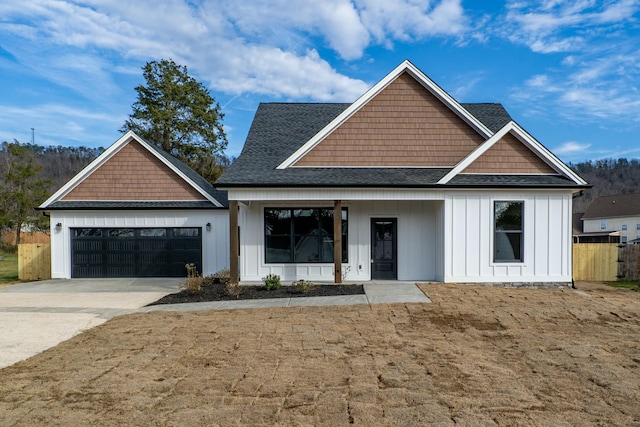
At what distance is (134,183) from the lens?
15500 millimetres

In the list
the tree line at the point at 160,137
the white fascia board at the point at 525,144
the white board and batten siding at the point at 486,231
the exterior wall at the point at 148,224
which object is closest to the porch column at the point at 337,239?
the white board and batten siding at the point at 486,231

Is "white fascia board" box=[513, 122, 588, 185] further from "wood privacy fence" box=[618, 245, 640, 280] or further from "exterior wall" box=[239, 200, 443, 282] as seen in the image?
"wood privacy fence" box=[618, 245, 640, 280]

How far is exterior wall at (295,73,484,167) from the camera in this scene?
13.3m

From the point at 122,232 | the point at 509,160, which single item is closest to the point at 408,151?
the point at 509,160

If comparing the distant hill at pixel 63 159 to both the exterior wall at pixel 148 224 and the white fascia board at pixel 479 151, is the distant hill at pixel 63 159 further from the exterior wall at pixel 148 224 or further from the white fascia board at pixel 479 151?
the white fascia board at pixel 479 151

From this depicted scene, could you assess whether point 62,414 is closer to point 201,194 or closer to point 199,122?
point 201,194

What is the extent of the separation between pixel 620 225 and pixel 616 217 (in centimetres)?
107

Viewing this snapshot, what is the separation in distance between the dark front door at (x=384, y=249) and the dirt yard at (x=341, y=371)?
4.50 metres

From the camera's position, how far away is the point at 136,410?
4188 mm

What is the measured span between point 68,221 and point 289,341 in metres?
12.7

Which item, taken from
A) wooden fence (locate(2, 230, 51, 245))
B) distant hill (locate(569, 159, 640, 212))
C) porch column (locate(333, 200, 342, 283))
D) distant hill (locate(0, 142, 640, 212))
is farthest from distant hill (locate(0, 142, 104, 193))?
distant hill (locate(569, 159, 640, 212))

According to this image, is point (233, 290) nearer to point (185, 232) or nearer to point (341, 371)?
point (185, 232)

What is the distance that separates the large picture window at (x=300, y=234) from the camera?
43.5ft

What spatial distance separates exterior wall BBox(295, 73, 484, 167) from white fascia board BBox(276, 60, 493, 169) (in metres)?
0.14
